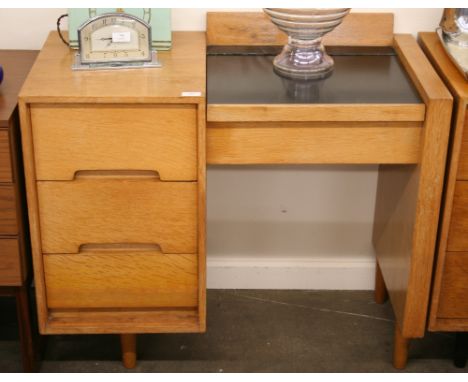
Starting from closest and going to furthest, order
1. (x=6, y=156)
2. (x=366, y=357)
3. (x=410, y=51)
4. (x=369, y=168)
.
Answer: (x=6, y=156) < (x=410, y=51) < (x=366, y=357) < (x=369, y=168)

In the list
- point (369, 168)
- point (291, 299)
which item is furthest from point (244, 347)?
point (369, 168)

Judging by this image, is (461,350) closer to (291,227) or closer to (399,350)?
(399,350)

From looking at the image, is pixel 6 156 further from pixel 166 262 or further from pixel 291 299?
pixel 291 299

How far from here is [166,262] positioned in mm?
1731

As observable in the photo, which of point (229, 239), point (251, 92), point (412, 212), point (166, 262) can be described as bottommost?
point (229, 239)

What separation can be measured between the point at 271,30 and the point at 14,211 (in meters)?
0.79

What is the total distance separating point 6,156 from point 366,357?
1.06 m

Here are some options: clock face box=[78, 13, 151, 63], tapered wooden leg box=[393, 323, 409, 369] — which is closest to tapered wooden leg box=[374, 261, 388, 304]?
tapered wooden leg box=[393, 323, 409, 369]

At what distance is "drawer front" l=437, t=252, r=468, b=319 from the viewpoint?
1.76m

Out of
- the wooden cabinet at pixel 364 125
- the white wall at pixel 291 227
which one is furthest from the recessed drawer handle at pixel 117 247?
the white wall at pixel 291 227

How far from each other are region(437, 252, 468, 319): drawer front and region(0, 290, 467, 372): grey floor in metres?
0.24

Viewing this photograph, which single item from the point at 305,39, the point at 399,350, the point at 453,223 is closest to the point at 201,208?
the point at 305,39

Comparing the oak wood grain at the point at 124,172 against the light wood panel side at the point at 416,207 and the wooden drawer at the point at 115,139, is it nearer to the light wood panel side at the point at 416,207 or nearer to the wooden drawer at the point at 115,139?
the wooden drawer at the point at 115,139

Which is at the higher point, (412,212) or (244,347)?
(412,212)
